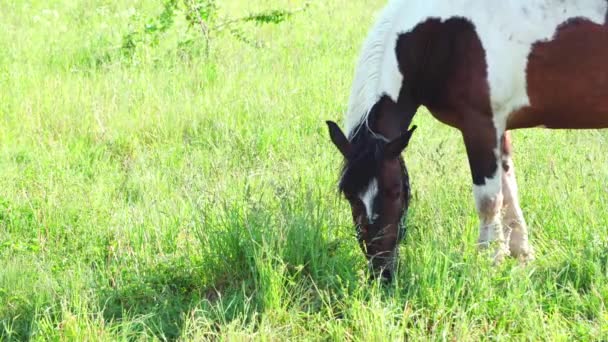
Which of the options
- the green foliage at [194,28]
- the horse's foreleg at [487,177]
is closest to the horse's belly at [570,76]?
the horse's foreleg at [487,177]

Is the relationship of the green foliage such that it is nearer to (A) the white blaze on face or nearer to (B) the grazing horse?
(B) the grazing horse

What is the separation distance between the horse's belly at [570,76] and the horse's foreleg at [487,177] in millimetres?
174

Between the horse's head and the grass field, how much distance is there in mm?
130

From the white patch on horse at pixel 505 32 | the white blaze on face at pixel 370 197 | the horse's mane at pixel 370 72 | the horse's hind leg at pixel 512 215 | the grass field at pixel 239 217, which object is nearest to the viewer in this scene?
the grass field at pixel 239 217

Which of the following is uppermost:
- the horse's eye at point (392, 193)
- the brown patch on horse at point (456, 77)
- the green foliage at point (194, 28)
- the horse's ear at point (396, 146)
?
the brown patch on horse at point (456, 77)

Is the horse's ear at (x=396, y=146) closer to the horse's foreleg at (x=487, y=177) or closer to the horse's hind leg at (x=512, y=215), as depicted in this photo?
the horse's foreleg at (x=487, y=177)

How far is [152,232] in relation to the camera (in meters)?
4.41

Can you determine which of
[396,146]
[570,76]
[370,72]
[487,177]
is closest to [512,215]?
[487,177]

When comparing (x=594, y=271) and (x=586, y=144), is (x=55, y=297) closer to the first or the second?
(x=594, y=271)

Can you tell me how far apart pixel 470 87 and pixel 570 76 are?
1.56 feet

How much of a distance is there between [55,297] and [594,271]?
94.3 inches

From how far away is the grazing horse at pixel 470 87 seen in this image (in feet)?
12.5

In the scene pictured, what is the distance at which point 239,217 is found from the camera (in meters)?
4.05

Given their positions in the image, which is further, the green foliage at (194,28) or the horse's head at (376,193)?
the green foliage at (194,28)
